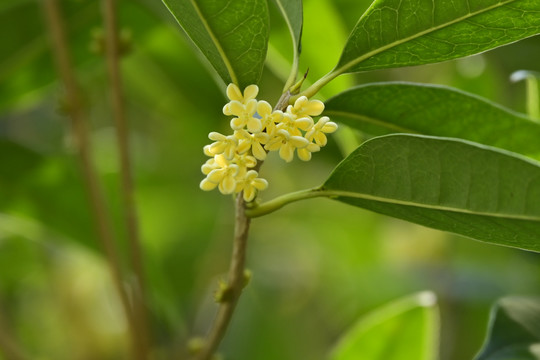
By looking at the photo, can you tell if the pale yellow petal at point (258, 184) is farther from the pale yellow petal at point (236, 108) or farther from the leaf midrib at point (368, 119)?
the leaf midrib at point (368, 119)

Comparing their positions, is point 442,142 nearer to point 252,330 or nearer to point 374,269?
point 252,330

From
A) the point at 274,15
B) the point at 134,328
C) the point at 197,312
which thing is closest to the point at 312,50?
the point at 274,15

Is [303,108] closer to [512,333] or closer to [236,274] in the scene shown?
[236,274]

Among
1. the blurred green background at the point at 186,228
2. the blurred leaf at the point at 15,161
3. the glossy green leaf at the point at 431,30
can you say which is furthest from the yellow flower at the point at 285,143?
the blurred leaf at the point at 15,161

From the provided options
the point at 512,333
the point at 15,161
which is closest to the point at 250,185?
the point at 512,333

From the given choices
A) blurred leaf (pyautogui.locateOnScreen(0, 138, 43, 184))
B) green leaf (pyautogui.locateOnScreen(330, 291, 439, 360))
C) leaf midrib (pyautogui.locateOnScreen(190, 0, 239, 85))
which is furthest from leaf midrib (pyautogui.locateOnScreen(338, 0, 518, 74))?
blurred leaf (pyautogui.locateOnScreen(0, 138, 43, 184))

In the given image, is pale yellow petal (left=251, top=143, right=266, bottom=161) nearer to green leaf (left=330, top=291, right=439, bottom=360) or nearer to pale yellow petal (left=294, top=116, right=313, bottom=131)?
pale yellow petal (left=294, top=116, right=313, bottom=131)

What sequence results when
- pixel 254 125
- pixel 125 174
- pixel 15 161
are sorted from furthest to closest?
pixel 15 161 → pixel 125 174 → pixel 254 125
